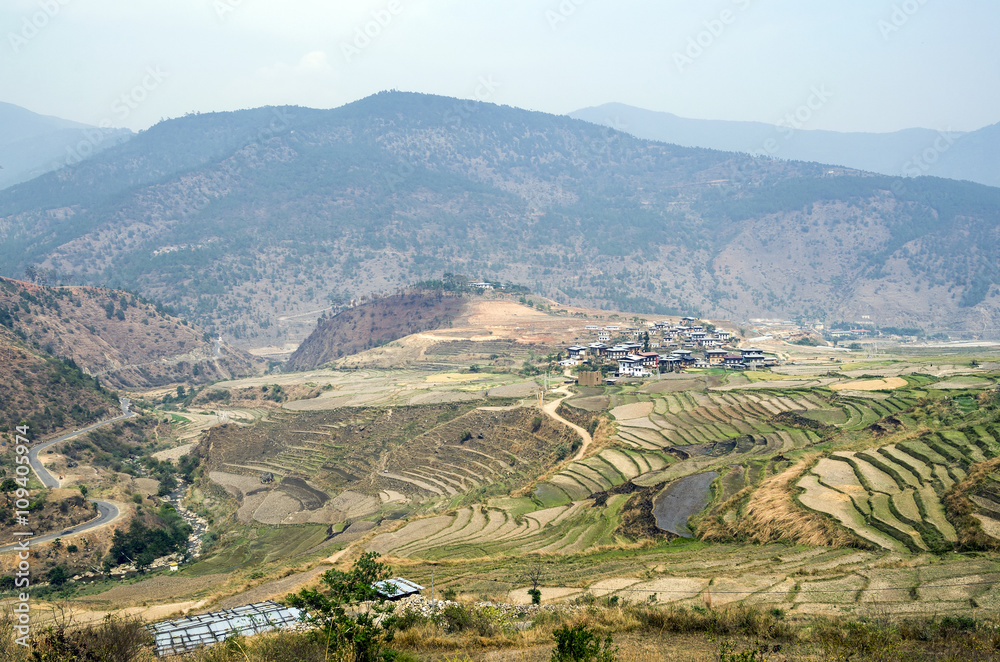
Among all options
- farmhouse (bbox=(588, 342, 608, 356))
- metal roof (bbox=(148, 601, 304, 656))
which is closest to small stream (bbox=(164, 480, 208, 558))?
metal roof (bbox=(148, 601, 304, 656))

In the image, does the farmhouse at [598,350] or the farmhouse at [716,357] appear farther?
the farmhouse at [598,350]

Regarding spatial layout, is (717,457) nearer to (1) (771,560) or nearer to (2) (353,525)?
(1) (771,560)

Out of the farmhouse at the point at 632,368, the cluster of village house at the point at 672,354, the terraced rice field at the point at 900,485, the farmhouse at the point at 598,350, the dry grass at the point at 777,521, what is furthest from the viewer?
Answer: the farmhouse at the point at 598,350

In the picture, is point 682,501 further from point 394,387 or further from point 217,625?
point 394,387

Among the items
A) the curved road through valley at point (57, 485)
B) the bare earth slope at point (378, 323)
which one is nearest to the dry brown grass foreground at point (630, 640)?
the curved road through valley at point (57, 485)

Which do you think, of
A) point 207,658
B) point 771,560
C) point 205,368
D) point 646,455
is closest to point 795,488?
point 771,560

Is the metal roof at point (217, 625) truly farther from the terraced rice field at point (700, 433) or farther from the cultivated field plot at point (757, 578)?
the terraced rice field at point (700, 433)

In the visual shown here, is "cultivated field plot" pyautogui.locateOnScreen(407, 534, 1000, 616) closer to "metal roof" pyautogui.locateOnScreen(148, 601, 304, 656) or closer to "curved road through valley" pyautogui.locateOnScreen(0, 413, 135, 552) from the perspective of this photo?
"metal roof" pyautogui.locateOnScreen(148, 601, 304, 656)
